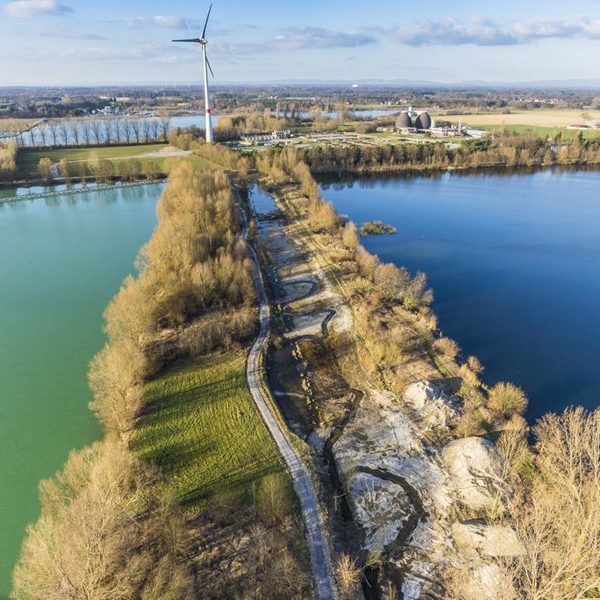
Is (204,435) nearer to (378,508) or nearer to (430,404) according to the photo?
(378,508)

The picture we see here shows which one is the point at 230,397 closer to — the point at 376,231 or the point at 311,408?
the point at 311,408

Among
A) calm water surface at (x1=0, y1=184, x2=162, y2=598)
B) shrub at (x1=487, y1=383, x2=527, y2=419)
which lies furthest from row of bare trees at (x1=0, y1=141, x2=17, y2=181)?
shrub at (x1=487, y1=383, x2=527, y2=419)

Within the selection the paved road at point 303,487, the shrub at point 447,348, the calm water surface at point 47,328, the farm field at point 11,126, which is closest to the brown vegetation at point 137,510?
the paved road at point 303,487

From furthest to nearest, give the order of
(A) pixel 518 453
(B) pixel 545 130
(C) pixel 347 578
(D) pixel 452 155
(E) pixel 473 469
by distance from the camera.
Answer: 1. (B) pixel 545 130
2. (D) pixel 452 155
3. (E) pixel 473 469
4. (A) pixel 518 453
5. (C) pixel 347 578

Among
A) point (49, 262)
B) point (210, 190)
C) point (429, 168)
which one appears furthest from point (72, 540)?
point (429, 168)

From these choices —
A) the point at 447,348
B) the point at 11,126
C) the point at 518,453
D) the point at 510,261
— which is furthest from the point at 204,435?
the point at 11,126
